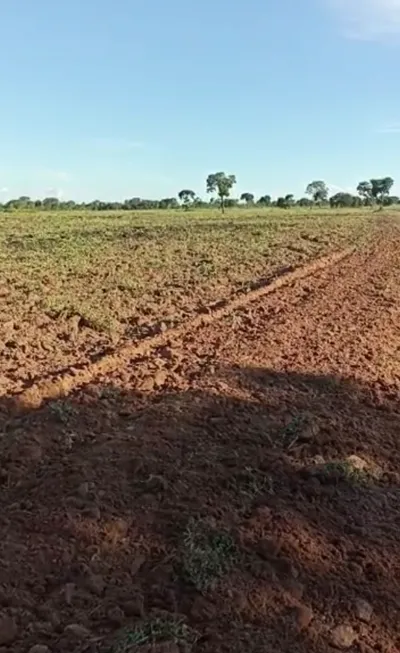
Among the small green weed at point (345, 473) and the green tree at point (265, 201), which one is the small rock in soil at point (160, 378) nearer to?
the small green weed at point (345, 473)

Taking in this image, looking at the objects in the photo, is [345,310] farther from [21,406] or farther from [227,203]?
[227,203]

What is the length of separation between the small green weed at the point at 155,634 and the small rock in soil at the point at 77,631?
166 millimetres

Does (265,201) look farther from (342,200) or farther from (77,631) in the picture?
(77,631)

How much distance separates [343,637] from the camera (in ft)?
11.7

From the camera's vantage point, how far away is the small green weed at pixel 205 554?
12.4 ft

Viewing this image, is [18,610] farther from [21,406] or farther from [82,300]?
[82,300]

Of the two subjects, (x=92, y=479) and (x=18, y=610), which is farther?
(x=92, y=479)

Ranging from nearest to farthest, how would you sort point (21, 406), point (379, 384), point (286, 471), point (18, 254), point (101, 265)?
point (286, 471), point (21, 406), point (379, 384), point (101, 265), point (18, 254)

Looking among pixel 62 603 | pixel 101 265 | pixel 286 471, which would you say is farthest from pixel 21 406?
pixel 101 265

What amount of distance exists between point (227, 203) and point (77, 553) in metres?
94.6

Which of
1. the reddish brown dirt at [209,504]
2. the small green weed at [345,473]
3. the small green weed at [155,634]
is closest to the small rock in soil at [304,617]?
the reddish brown dirt at [209,504]

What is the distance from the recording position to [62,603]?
3607 mm

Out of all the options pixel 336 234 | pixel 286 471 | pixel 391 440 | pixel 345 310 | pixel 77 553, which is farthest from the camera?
pixel 336 234

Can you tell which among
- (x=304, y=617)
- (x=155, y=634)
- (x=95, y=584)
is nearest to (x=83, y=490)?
(x=95, y=584)
